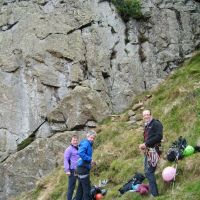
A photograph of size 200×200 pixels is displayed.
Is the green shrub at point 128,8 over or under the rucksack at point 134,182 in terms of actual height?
over

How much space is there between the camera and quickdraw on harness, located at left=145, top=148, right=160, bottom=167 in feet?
37.7

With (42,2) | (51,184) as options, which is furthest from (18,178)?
(42,2)

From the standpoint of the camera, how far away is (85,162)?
12.5m

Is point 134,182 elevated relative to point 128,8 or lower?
lower

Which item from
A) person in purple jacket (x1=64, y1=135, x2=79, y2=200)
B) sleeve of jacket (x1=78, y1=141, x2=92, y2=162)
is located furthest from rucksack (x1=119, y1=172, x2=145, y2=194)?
sleeve of jacket (x1=78, y1=141, x2=92, y2=162)

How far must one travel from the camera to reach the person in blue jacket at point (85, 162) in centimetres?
1241

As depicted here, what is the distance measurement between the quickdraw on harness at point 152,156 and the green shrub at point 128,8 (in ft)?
51.2

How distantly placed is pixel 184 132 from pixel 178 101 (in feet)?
9.73

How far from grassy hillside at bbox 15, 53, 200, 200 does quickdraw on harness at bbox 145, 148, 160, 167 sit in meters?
0.89

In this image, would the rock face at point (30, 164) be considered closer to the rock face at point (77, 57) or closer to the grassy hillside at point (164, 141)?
the rock face at point (77, 57)

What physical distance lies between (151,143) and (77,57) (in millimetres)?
12939

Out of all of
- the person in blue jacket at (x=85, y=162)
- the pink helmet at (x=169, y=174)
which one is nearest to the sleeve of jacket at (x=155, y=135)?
the pink helmet at (x=169, y=174)

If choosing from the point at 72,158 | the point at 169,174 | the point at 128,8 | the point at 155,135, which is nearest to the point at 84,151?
the point at 72,158

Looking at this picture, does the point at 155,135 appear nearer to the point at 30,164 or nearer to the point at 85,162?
the point at 85,162
